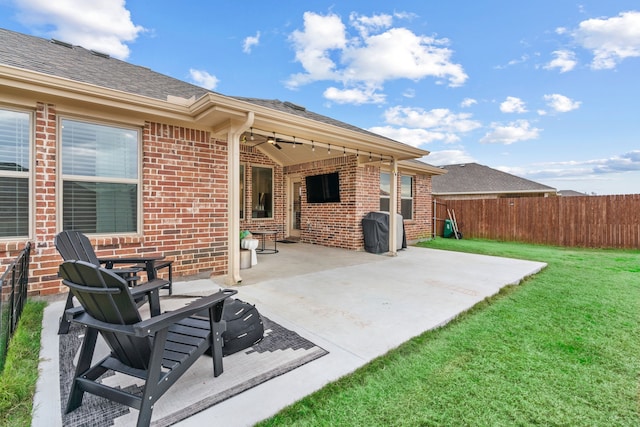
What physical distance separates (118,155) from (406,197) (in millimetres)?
8589

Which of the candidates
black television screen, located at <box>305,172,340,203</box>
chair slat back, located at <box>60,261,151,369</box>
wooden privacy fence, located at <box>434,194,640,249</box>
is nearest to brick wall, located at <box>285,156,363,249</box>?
black television screen, located at <box>305,172,340,203</box>

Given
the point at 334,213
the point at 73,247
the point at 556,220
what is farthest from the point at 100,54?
the point at 556,220

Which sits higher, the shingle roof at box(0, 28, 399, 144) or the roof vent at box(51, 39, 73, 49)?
the roof vent at box(51, 39, 73, 49)

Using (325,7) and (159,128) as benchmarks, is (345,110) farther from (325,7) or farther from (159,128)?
(159,128)

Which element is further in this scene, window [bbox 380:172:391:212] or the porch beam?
window [bbox 380:172:391:212]

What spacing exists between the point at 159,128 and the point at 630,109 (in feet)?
51.8

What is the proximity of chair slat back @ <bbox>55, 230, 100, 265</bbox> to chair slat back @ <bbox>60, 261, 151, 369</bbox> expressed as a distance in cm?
141

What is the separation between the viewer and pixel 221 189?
5.13 meters

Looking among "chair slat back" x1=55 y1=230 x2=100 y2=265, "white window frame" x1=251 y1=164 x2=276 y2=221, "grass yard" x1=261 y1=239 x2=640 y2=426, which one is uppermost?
"white window frame" x1=251 y1=164 x2=276 y2=221

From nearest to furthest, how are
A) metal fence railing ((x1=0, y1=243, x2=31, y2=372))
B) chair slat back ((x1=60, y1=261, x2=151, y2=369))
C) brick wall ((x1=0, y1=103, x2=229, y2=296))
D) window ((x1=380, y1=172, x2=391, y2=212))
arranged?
chair slat back ((x1=60, y1=261, x2=151, y2=369)) < metal fence railing ((x1=0, y1=243, x2=31, y2=372)) < brick wall ((x1=0, y1=103, x2=229, y2=296)) < window ((x1=380, y1=172, x2=391, y2=212))

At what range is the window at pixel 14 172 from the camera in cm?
349

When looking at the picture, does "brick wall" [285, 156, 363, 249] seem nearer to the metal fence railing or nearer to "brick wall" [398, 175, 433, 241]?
"brick wall" [398, 175, 433, 241]

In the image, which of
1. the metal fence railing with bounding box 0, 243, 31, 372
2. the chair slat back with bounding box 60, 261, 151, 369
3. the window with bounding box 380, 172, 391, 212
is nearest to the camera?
the chair slat back with bounding box 60, 261, 151, 369

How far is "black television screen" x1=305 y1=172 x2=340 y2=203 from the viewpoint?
28.1 feet
